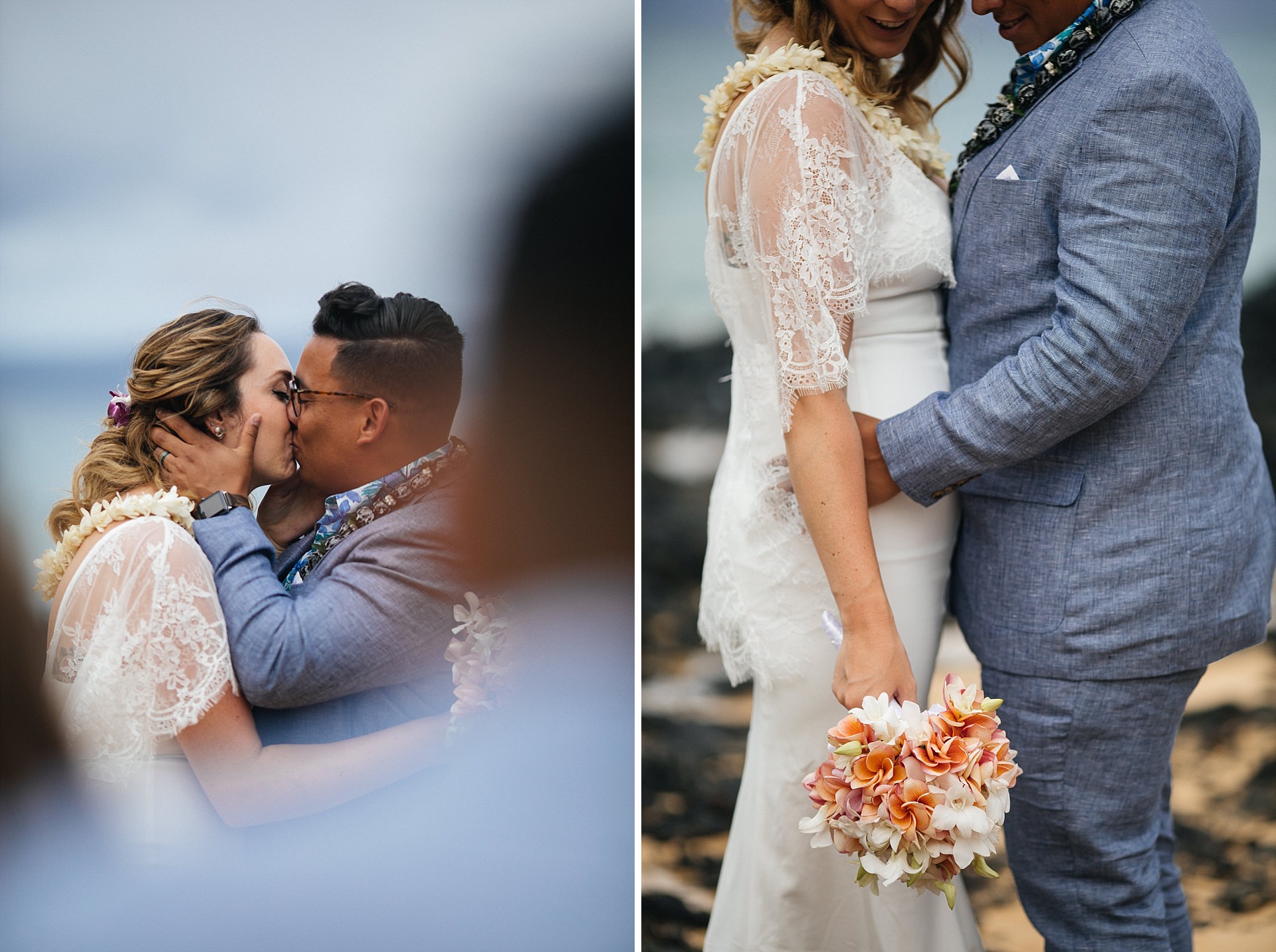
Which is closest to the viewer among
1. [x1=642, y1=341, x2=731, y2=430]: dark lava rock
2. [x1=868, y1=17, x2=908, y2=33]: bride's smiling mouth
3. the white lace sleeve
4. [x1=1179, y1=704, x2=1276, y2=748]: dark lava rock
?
the white lace sleeve

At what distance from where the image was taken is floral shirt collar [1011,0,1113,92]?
1327 mm

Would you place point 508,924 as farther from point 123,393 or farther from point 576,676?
point 123,393

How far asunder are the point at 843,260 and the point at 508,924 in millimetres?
1174

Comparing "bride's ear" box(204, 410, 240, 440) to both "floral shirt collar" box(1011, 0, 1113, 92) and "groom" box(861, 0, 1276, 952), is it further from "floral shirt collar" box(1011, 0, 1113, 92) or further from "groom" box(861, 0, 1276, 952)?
"floral shirt collar" box(1011, 0, 1113, 92)

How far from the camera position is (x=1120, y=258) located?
1.23 m

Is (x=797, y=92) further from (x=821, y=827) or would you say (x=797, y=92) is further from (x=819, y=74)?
(x=821, y=827)

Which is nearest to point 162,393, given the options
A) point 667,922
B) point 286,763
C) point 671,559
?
point 286,763

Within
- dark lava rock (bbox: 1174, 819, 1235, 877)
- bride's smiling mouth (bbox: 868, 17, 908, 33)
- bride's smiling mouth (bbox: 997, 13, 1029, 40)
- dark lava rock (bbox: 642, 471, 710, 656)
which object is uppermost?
bride's smiling mouth (bbox: 868, 17, 908, 33)

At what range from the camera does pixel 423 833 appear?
1.63 m

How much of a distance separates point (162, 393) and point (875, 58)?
114 cm

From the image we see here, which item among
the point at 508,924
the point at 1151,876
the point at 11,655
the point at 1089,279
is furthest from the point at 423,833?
the point at 1089,279

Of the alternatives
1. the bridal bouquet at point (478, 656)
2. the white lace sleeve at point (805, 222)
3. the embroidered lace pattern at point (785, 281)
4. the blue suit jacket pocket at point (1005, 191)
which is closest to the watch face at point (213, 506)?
the bridal bouquet at point (478, 656)

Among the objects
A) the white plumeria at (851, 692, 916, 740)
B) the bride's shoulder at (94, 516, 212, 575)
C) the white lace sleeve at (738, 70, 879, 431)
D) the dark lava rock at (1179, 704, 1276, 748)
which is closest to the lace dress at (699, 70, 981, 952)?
the white lace sleeve at (738, 70, 879, 431)

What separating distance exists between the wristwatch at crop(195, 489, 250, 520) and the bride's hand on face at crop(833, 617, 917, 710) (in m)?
0.90
